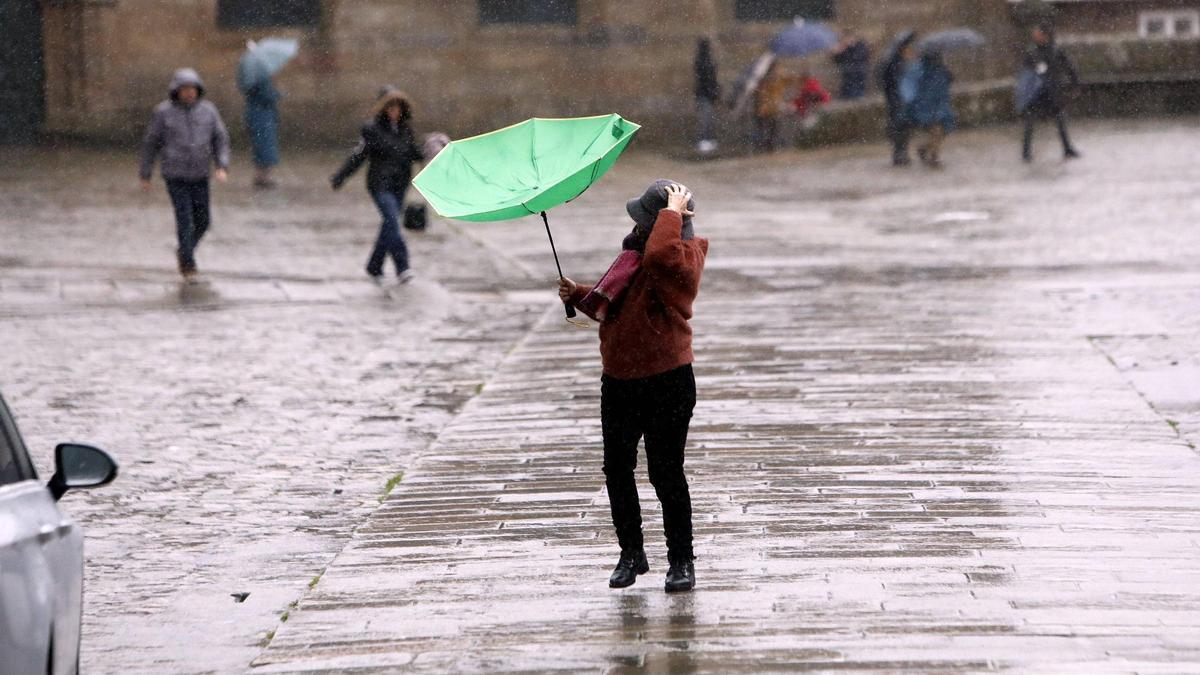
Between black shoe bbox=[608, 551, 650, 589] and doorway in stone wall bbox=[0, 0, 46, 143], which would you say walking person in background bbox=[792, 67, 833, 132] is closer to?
doorway in stone wall bbox=[0, 0, 46, 143]

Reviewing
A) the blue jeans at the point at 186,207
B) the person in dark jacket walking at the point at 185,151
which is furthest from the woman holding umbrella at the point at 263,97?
the blue jeans at the point at 186,207

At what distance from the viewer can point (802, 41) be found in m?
27.2

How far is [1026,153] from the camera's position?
2386cm

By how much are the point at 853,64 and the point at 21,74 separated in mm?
13363

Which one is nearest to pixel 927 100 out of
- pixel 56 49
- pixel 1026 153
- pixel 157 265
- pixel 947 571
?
pixel 1026 153

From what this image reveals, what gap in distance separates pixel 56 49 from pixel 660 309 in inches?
961

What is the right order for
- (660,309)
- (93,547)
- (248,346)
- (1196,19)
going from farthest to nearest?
(1196,19) < (248,346) < (93,547) < (660,309)

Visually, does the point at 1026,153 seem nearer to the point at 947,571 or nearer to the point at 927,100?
the point at 927,100

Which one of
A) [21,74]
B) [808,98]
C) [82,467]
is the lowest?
[808,98]

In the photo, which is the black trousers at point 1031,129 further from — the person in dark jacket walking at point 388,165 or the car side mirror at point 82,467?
the car side mirror at point 82,467

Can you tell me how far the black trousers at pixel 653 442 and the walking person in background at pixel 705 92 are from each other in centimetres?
2170

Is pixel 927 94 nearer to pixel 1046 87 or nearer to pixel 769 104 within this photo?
pixel 1046 87

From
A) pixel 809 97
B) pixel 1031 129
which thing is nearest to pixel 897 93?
pixel 1031 129

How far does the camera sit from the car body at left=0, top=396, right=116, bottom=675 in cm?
432
